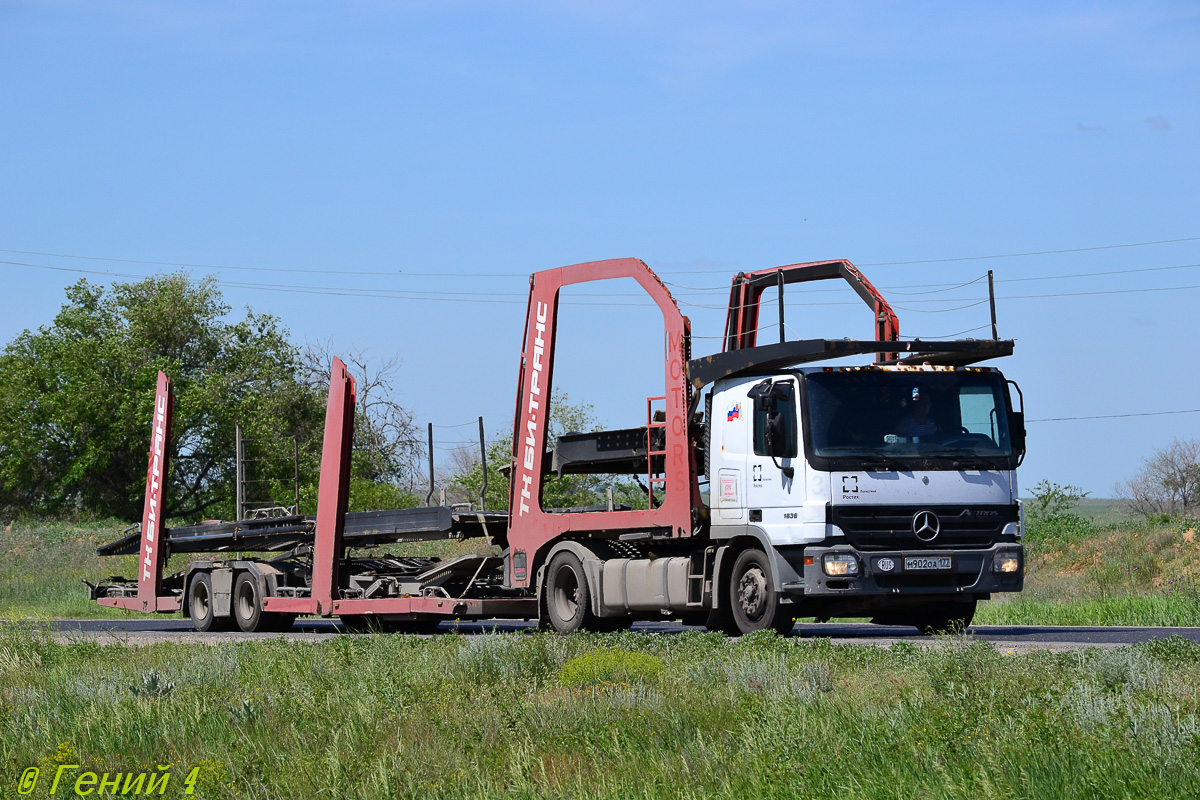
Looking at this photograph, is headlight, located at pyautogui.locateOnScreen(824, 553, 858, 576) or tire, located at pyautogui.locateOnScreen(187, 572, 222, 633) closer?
headlight, located at pyautogui.locateOnScreen(824, 553, 858, 576)

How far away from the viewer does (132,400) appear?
64938 millimetres

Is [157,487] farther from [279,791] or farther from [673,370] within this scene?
[279,791]

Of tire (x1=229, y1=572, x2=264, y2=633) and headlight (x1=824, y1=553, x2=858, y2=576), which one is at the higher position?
headlight (x1=824, y1=553, x2=858, y2=576)

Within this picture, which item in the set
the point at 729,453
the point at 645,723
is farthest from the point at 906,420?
the point at 645,723

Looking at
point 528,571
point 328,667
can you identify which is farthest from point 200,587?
point 328,667

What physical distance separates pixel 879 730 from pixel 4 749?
15.5 ft

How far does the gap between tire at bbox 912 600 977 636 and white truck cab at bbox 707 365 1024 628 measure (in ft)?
2.14

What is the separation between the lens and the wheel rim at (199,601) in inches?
816

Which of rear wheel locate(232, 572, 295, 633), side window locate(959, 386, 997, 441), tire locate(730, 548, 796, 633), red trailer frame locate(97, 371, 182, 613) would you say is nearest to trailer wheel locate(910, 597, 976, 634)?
side window locate(959, 386, 997, 441)

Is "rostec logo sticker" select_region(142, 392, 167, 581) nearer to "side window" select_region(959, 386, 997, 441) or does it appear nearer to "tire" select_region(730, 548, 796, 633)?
"tire" select_region(730, 548, 796, 633)

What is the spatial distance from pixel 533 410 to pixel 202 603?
24.6 feet

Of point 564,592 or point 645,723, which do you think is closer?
point 645,723

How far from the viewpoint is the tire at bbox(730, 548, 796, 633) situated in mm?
13383

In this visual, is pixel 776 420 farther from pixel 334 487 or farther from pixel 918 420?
pixel 334 487
